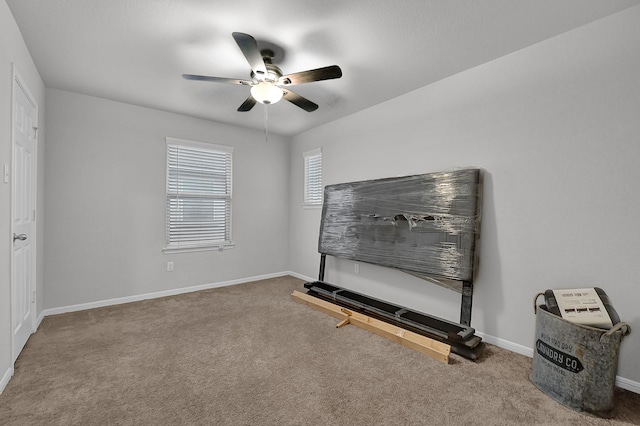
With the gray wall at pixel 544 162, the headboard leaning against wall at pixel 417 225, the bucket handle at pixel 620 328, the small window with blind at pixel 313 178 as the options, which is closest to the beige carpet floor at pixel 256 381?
the bucket handle at pixel 620 328

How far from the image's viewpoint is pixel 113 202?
11.7 feet

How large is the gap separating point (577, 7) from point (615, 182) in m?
1.20

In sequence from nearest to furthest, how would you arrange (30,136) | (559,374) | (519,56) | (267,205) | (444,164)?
(559,374) < (519,56) < (30,136) < (444,164) < (267,205)

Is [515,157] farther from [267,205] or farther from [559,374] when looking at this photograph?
[267,205]

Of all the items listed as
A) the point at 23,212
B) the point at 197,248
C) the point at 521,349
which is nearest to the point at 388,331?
the point at 521,349

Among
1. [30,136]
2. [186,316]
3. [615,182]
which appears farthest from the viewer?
[186,316]

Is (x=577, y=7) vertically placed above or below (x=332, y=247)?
above

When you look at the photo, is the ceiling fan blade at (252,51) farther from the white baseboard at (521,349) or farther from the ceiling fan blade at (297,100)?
the white baseboard at (521,349)

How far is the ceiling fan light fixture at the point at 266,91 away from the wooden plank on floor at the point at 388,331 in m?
2.26

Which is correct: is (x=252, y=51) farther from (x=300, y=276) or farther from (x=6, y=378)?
(x=300, y=276)

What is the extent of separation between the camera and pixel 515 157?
2434mm

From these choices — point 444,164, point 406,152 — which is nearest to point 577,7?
point 444,164

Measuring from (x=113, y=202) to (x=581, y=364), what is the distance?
4691 millimetres

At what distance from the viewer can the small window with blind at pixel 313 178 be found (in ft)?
14.9
